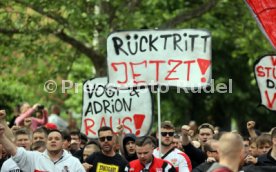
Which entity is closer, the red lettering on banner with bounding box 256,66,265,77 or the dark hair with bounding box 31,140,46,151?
the dark hair with bounding box 31,140,46,151

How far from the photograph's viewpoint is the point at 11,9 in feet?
74.2

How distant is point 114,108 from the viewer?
17391 millimetres

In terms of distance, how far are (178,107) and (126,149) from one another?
16.7 meters

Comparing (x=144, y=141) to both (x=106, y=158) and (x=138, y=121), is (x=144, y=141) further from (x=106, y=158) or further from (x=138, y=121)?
(x=138, y=121)

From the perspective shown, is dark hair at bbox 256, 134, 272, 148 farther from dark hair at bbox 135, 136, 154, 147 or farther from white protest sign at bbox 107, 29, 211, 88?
dark hair at bbox 135, 136, 154, 147

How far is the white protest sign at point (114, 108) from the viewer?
16828mm

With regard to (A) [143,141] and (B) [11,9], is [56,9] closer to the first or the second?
(B) [11,9]

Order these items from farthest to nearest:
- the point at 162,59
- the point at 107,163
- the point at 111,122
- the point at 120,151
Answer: the point at 111,122
the point at 162,59
the point at 120,151
the point at 107,163

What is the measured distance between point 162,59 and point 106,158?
2.05 m

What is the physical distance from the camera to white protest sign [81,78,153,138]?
1683cm

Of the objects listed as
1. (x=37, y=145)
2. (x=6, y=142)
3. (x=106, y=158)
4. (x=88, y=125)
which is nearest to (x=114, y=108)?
(x=88, y=125)

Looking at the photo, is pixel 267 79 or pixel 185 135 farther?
pixel 267 79

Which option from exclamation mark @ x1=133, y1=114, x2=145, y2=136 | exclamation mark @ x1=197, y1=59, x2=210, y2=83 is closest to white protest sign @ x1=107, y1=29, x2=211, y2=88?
exclamation mark @ x1=197, y1=59, x2=210, y2=83

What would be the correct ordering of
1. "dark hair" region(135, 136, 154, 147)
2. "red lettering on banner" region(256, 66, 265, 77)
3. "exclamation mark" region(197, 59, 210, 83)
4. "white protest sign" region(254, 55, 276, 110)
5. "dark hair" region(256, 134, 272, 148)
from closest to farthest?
"dark hair" region(135, 136, 154, 147), "dark hair" region(256, 134, 272, 148), "exclamation mark" region(197, 59, 210, 83), "white protest sign" region(254, 55, 276, 110), "red lettering on banner" region(256, 66, 265, 77)
